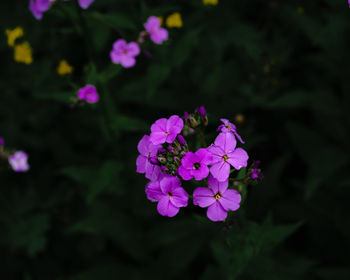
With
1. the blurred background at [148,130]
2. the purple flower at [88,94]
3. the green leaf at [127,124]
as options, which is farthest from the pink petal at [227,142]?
the purple flower at [88,94]

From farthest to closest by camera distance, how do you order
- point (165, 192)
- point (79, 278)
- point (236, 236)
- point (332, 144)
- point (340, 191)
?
point (332, 144) < point (340, 191) < point (79, 278) < point (236, 236) < point (165, 192)

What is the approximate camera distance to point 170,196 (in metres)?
2.46

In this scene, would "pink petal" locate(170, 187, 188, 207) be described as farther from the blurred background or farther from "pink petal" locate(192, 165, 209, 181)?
the blurred background

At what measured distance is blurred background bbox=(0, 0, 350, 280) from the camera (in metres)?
4.33

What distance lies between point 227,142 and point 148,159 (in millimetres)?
568

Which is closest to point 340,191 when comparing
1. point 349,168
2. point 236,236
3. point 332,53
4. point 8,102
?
point 349,168

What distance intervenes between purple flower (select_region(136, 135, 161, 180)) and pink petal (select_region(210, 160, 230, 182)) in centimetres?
41

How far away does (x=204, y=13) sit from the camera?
563cm

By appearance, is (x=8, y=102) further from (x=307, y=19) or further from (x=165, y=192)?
(x=307, y=19)

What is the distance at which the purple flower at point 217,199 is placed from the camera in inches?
96.5

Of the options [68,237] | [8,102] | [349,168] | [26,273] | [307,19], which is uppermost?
[307,19]

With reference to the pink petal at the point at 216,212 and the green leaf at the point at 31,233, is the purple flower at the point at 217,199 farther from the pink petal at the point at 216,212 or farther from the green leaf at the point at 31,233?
the green leaf at the point at 31,233

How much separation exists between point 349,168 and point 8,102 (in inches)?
189

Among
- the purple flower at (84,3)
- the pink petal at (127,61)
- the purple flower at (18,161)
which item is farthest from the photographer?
the purple flower at (18,161)
